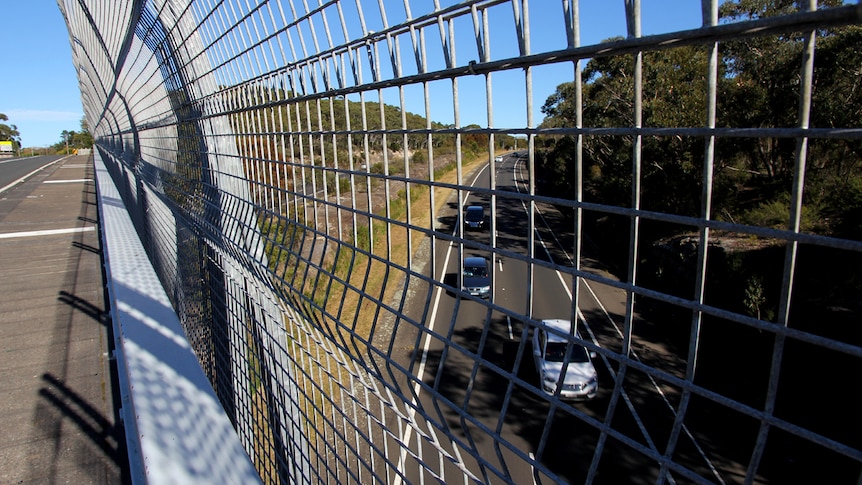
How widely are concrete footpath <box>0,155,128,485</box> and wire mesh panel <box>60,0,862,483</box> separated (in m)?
0.65

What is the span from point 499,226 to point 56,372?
3091mm

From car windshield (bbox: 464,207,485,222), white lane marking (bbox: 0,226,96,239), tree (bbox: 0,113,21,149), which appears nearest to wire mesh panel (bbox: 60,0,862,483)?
car windshield (bbox: 464,207,485,222)

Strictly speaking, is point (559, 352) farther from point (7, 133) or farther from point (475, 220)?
point (7, 133)

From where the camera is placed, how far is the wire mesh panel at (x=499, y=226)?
691 millimetres

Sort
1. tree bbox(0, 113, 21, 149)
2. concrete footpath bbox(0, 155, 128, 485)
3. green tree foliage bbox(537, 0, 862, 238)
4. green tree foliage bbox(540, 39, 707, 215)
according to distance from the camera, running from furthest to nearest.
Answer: tree bbox(0, 113, 21, 149), green tree foliage bbox(537, 0, 862, 238), concrete footpath bbox(0, 155, 128, 485), green tree foliage bbox(540, 39, 707, 215)

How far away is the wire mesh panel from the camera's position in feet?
2.27

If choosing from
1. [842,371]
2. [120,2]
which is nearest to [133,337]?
[120,2]

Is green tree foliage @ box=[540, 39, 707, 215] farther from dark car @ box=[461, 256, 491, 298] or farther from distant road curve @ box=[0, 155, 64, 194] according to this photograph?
distant road curve @ box=[0, 155, 64, 194]

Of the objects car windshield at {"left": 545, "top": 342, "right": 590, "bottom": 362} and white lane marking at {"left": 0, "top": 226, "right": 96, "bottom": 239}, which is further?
car windshield at {"left": 545, "top": 342, "right": 590, "bottom": 362}

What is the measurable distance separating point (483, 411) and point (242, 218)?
7206mm

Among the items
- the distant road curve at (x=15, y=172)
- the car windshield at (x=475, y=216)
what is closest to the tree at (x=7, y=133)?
the distant road curve at (x=15, y=172)

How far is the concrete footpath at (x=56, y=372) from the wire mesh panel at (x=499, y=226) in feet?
2.13

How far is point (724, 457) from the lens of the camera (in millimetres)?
7777

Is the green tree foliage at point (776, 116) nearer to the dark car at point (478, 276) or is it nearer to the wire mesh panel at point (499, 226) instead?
the wire mesh panel at point (499, 226)
